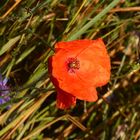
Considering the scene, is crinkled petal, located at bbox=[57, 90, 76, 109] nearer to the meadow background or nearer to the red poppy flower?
the red poppy flower

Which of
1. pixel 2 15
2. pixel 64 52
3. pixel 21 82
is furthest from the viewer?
pixel 21 82

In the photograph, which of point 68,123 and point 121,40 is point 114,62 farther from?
point 68,123

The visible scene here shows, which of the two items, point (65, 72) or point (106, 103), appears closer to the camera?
point (65, 72)

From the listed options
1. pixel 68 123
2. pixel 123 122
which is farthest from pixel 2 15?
pixel 123 122

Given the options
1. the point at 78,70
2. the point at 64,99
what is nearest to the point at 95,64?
the point at 78,70

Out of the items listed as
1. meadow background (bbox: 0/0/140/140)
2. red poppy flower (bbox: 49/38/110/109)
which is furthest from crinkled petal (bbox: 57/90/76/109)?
meadow background (bbox: 0/0/140/140)

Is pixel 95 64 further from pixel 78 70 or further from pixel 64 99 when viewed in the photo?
pixel 64 99
